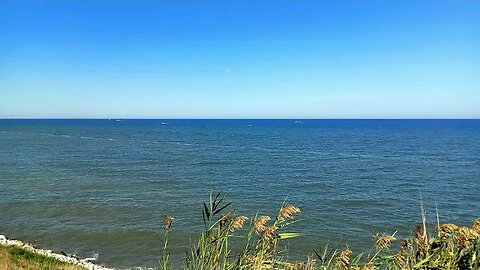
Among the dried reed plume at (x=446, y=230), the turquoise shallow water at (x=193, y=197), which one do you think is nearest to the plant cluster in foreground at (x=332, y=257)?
the dried reed plume at (x=446, y=230)

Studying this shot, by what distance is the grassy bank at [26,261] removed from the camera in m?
13.0

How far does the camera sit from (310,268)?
15.9 feet

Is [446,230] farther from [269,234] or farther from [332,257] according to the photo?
[269,234]

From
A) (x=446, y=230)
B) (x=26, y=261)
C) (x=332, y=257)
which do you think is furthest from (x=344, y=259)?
(x=26, y=261)

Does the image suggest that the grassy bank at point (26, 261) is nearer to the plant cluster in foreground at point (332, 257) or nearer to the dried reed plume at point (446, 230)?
the plant cluster in foreground at point (332, 257)

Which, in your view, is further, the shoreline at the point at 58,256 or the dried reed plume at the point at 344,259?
the shoreline at the point at 58,256

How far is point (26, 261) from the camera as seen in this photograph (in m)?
14.6

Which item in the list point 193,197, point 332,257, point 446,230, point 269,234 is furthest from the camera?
point 193,197

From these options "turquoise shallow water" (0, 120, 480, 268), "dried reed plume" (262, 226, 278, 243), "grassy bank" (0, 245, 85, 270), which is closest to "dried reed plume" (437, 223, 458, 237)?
"dried reed plume" (262, 226, 278, 243)

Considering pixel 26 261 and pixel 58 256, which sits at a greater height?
pixel 26 261

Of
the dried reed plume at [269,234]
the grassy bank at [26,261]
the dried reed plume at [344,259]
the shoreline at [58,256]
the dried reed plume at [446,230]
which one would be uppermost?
the dried reed plume at [446,230]

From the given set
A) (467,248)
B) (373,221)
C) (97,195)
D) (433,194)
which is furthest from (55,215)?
(433,194)

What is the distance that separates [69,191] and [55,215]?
7672 millimetres

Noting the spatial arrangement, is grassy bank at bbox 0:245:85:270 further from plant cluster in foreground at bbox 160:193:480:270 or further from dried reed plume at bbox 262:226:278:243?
dried reed plume at bbox 262:226:278:243
